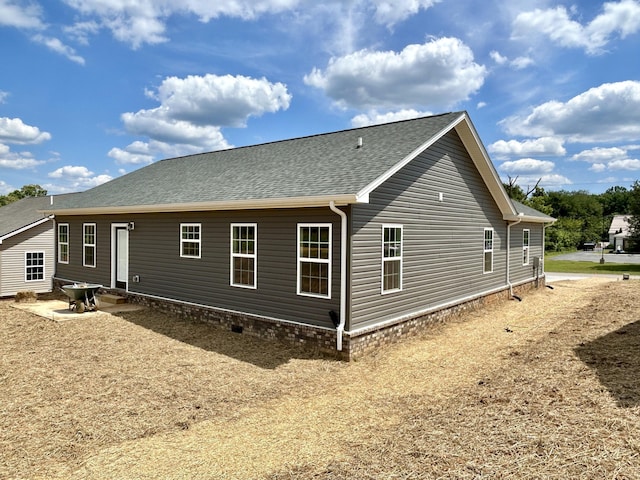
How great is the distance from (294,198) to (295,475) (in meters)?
5.35

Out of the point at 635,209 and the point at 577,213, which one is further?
the point at 577,213

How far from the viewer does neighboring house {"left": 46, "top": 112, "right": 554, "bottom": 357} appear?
28.1 feet

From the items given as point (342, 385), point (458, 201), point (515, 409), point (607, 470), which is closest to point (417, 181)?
point (458, 201)

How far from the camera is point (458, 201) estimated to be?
1243cm

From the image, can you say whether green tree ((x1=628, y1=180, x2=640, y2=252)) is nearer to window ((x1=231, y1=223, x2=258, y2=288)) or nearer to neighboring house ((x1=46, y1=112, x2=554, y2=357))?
neighboring house ((x1=46, y1=112, x2=554, y2=357))

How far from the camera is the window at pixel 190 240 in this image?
11.3m

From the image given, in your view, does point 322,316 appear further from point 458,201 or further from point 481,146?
point 481,146

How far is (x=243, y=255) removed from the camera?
1006cm

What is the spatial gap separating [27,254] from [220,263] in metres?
11.4

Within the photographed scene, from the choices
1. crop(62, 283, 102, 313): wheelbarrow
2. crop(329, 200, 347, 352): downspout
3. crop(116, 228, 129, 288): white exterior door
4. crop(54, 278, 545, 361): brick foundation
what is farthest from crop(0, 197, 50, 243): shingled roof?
crop(329, 200, 347, 352): downspout

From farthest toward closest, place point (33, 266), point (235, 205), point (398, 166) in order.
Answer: point (33, 266) < point (235, 205) < point (398, 166)

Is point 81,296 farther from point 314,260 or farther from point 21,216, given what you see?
point 21,216

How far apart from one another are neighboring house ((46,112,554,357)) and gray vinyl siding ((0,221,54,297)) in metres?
2.69

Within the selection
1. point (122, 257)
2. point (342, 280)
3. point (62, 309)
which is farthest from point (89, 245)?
point (342, 280)
